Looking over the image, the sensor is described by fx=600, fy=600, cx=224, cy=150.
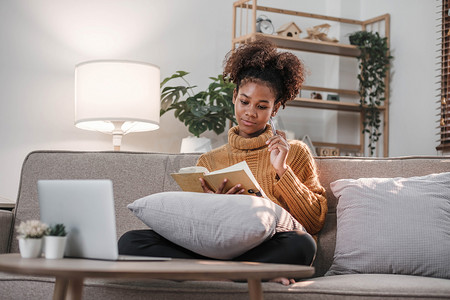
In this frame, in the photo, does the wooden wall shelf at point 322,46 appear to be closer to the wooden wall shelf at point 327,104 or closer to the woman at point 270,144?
the wooden wall shelf at point 327,104

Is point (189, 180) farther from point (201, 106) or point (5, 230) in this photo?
point (201, 106)

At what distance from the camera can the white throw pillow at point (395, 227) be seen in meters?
1.73

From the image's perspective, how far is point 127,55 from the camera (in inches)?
142

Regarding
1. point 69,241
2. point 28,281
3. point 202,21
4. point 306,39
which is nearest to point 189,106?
point 202,21

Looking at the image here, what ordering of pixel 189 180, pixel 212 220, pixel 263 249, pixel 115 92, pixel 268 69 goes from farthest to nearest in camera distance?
pixel 115 92
pixel 268 69
pixel 189 180
pixel 263 249
pixel 212 220

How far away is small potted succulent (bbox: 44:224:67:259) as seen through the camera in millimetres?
1125

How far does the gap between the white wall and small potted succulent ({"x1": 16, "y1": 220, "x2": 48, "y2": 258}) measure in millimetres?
2276

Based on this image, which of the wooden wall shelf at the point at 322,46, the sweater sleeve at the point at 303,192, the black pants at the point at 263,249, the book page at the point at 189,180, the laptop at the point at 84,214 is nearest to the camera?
the laptop at the point at 84,214

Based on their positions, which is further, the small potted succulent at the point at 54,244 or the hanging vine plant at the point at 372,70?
the hanging vine plant at the point at 372,70

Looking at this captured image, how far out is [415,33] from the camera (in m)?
3.85

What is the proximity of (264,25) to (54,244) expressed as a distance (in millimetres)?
2909

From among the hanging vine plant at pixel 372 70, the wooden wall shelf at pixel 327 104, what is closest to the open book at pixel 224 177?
the wooden wall shelf at pixel 327 104

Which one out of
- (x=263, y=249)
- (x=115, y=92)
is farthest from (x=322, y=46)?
(x=263, y=249)

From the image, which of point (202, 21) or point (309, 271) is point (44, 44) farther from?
point (309, 271)
